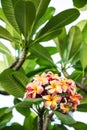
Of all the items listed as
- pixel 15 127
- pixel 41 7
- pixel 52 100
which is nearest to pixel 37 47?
pixel 41 7

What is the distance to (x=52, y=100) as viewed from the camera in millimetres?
1281

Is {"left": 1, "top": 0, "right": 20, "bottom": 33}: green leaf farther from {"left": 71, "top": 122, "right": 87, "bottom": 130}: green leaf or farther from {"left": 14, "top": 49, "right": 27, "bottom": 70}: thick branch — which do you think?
{"left": 71, "top": 122, "right": 87, "bottom": 130}: green leaf

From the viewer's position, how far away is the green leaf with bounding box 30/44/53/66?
1695 millimetres

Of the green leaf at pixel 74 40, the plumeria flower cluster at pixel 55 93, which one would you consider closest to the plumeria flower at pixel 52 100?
the plumeria flower cluster at pixel 55 93

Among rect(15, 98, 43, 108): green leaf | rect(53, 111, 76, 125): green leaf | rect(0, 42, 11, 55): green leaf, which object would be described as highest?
rect(0, 42, 11, 55): green leaf

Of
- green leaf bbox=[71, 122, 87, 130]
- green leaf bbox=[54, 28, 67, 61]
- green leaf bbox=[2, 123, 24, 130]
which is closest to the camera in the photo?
green leaf bbox=[71, 122, 87, 130]

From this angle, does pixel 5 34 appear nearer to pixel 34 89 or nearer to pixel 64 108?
pixel 34 89

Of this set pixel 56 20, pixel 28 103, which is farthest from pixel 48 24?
pixel 28 103

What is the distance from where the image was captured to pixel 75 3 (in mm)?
1693

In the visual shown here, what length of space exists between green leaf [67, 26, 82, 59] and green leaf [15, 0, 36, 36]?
0.84 feet

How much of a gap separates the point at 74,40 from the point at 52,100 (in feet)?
1.74

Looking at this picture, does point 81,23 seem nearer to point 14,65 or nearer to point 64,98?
point 14,65

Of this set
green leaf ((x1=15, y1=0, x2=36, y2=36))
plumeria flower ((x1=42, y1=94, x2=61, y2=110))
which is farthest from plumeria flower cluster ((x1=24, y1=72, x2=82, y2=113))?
green leaf ((x1=15, y1=0, x2=36, y2=36))

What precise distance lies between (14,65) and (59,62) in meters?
0.31
